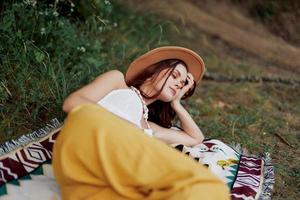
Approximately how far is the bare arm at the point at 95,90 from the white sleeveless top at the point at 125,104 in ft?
0.11

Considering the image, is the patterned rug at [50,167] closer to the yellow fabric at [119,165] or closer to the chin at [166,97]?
the chin at [166,97]

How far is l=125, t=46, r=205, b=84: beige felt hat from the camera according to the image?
11.2 feet

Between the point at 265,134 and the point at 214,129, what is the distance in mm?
375

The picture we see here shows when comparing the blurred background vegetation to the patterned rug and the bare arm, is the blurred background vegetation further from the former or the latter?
the bare arm

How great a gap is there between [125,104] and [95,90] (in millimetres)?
238

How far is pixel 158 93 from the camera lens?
3.33 meters

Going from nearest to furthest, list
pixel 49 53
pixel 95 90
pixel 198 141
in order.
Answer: pixel 95 90 < pixel 198 141 < pixel 49 53

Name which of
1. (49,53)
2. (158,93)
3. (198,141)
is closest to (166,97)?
(158,93)

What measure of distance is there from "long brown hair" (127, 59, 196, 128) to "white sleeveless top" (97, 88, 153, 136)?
104mm

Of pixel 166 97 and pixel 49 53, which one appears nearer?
pixel 166 97

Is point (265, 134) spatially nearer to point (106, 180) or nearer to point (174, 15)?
point (106, 180)

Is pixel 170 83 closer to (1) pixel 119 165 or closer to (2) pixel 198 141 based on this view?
(2) pixel 198 141

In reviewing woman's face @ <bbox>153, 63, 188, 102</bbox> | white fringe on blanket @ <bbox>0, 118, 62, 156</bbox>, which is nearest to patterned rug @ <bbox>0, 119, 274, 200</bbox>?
white fringe on blanket @ <bbox>0, 118, 62, 156</bbox>

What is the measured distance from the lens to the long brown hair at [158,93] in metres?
3.38
